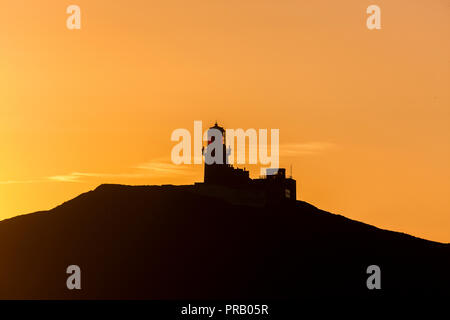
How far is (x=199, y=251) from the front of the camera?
113 metres

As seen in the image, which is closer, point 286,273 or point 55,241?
point 286,273

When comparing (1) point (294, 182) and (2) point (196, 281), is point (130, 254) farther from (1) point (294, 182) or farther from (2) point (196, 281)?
(1) point (294, 182)

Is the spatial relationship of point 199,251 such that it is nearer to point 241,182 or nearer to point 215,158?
point 241,182

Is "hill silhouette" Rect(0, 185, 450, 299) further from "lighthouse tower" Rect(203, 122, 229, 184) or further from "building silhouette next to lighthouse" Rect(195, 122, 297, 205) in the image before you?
"lighthouse tower" Rect(203, 122, 229, 184)

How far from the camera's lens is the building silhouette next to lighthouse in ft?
393

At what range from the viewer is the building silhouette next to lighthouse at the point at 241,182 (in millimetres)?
119812

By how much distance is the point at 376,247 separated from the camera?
11794 centimetres

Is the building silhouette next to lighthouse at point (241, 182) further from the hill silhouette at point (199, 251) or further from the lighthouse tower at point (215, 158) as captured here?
the hill silhouette at point (199, 251)

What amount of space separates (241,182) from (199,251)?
12130 millimetres

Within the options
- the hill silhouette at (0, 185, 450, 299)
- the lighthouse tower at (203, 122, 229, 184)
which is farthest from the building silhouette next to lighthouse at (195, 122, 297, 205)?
the hill silhouette at (0, 185, 450, 299)

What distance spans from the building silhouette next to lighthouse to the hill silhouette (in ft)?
4.12
